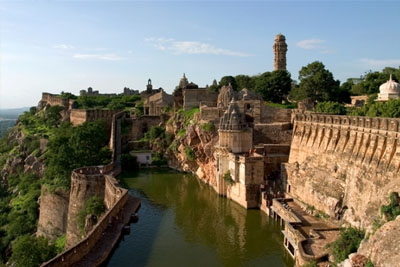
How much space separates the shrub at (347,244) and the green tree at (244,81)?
46393 millimetres

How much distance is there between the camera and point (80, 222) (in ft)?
90.9

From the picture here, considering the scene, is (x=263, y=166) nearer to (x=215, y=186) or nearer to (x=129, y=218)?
(x=215, y=186)

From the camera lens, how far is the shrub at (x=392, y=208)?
657 inches

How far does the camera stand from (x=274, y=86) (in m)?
54.2

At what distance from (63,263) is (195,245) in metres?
9.28

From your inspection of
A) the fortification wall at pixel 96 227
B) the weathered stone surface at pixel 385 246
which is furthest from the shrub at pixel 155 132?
the weathered stone surface at pixel 385 246

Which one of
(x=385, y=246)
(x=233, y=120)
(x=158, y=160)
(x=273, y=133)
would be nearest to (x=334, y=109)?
(x=273, y=133)

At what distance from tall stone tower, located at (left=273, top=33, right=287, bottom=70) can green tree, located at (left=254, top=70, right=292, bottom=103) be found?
887 inches

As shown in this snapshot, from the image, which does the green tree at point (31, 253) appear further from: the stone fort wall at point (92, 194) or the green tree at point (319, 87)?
the green tree at point (319, 87)

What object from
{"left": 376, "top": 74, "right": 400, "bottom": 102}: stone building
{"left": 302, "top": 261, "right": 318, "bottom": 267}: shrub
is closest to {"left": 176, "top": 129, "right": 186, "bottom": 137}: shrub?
{"left": 376, "top": 74, "right": 400, "bottom": 102}: stone building

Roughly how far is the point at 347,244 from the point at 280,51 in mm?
64173

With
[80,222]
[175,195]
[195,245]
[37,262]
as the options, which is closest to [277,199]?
[195,245]

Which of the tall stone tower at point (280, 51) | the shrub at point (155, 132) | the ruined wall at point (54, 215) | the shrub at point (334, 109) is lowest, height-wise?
the ruined wall at point (54, 215)

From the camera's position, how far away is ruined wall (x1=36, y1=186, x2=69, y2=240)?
1321 inches
